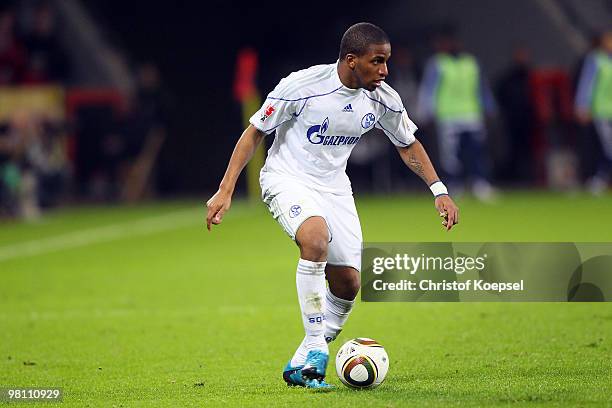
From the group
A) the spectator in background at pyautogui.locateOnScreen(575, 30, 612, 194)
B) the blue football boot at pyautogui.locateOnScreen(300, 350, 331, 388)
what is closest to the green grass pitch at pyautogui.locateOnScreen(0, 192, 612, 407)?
the blue football boot at pyautogui.locateOnScreen(300, 350, 331, 388)

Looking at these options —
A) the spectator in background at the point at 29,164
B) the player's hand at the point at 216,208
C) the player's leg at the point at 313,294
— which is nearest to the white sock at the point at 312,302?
the player's leg at the point at 313,294

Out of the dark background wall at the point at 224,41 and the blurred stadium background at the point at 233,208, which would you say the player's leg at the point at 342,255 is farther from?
the dark background wall at the point at 224,41

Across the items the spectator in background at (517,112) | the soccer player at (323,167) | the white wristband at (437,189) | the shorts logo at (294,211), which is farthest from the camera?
the spectator in background at (517,112)

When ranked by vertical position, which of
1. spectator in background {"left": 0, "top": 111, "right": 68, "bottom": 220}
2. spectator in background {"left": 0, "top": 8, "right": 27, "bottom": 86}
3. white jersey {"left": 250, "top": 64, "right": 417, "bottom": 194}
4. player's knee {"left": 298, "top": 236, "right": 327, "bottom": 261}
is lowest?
player's knee {"left": 298, "top": 236, "right": 327, "bottom": 261}

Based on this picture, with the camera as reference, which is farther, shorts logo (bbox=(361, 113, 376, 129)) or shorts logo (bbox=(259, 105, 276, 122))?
shorts logo (bbox=(361, 113, 376, 129))

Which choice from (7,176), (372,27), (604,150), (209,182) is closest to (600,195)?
(604,150)

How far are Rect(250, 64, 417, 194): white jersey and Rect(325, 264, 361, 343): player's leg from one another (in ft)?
1.50

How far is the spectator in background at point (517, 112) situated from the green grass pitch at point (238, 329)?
5372 millimetres

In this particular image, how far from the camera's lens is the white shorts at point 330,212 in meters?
7.29

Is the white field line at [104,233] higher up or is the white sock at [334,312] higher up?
the white field line at [104,233]

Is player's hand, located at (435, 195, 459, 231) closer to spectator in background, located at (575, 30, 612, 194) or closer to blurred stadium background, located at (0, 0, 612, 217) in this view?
blurred stadium background, located at (0, 0, 612, 217)

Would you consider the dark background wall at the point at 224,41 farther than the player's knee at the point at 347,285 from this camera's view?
Yes

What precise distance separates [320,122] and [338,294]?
3.31ft

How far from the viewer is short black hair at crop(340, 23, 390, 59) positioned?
711 centimetres
